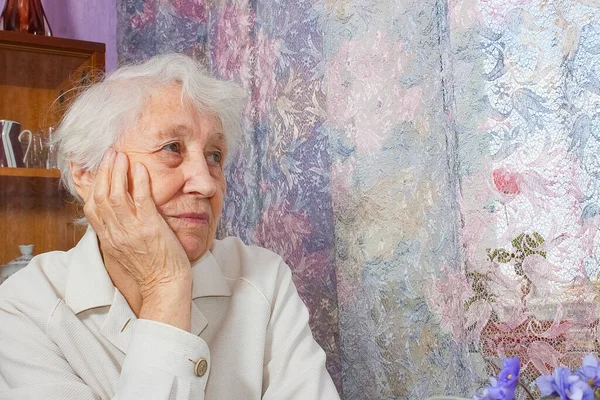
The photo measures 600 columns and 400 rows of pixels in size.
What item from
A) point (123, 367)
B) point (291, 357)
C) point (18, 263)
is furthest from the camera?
point (18, 263)

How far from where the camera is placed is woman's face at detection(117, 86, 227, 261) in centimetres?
131

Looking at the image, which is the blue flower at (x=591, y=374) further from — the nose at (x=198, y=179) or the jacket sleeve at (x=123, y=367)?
the nose at (x=198, y=179)

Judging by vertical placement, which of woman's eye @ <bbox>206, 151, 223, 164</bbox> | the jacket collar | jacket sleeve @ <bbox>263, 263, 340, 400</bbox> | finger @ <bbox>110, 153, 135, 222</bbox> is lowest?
jacket sleeve @ <bbox>263, 263, 340, 400</bbox>

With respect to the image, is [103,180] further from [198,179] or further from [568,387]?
[568,387]

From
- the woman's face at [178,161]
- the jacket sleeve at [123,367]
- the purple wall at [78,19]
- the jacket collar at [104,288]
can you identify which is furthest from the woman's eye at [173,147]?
the purple wall at [78,19]

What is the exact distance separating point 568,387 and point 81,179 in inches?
41.2

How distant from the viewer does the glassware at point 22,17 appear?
8.71 feet

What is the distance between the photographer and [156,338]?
1143 mm

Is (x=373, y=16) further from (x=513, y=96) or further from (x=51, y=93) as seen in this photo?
(x=51, y=93)

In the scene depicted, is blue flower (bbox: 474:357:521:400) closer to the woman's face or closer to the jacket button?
the jacket button

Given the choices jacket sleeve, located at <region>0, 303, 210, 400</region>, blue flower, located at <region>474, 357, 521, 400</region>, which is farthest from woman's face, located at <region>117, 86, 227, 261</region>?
blue flower, located at <region>474, 357, 521, 400</region>

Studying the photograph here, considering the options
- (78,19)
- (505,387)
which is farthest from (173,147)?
(78,19)

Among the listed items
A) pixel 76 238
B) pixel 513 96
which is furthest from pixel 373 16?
pixel 76 238

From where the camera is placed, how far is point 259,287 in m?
1.44
